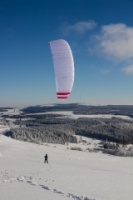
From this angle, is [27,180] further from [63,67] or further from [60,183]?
[63,67]

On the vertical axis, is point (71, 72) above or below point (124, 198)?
above

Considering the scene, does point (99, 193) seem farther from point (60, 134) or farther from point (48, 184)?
point (60, 134)

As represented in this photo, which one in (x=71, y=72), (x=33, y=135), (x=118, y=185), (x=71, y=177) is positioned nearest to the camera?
(x=71, y=72)

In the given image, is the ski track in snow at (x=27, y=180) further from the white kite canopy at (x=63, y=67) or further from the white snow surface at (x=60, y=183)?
the white kite canopy at (x=63, y=67)

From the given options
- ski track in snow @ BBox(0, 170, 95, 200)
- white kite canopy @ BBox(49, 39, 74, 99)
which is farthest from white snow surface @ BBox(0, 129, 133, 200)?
white kite canopy @ BBox(49, 39, 74, 99)

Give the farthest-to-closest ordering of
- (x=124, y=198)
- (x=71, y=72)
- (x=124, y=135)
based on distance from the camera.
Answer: (x=124, y=135), (x=71, y=72), (x=124, y=198)

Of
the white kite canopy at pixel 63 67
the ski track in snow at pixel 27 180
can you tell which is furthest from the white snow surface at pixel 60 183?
the white kite canopy at pixel 63 67

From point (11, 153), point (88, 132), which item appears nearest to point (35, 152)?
point (11, 153)

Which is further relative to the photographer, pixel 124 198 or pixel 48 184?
pixel 48 184
